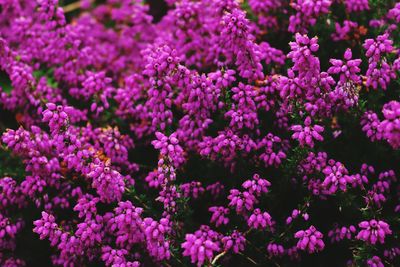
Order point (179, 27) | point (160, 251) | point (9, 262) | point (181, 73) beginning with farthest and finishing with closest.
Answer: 1. point (179, 27)
2. point (9, 262)
3. point (181, 73)
4. point (160, 251)

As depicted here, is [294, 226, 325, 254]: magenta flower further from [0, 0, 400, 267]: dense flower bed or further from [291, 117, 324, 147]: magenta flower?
[291, 117, 324, 147]: magenta flower

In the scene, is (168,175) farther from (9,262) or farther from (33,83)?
(33,83)

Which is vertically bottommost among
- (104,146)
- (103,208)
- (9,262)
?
(9,262)

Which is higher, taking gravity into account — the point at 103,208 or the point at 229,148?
the point at 229,148

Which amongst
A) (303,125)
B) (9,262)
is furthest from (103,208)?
(303,125)

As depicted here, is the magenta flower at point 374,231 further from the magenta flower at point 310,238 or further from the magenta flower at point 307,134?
the magenta flower at point 307,134

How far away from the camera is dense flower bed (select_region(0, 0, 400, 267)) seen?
410cm

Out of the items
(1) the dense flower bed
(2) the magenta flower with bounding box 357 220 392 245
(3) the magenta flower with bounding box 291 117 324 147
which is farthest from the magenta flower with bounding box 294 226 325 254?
(3) the magenta flower with bounding box 291 117 324 147

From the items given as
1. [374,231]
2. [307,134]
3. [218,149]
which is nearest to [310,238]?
[374,231]

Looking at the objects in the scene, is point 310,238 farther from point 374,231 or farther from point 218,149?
point 218,149

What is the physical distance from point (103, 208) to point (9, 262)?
105 cm

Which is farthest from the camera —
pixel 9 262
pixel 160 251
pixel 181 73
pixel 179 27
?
pixel 179 27

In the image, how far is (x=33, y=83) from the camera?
19.1 feet

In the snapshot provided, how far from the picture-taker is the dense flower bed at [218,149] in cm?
410
